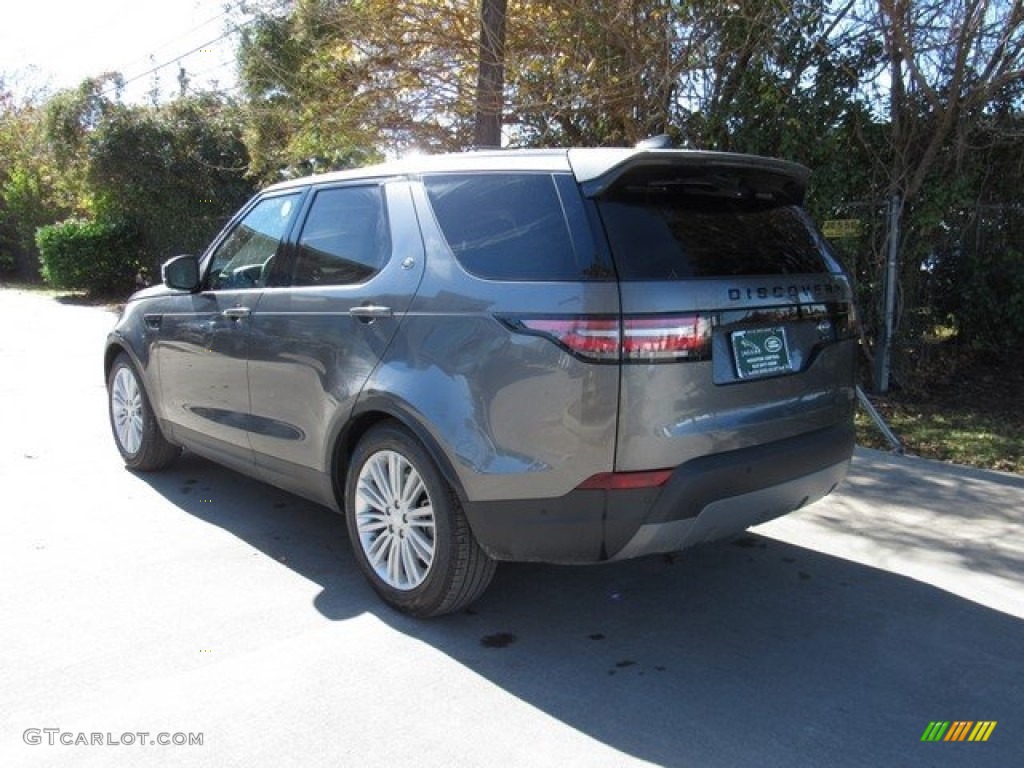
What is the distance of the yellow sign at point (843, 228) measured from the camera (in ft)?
25.5

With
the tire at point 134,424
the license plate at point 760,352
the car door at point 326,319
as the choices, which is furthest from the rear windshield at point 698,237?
the tire at point 134,424

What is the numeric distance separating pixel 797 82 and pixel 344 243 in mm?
6012

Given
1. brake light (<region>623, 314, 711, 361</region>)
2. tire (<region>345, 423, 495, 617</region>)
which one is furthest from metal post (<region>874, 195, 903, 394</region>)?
tire (<region>345, 423, 495, 617</region>)

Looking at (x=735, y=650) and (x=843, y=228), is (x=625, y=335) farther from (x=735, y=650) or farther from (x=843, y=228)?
(x=843, y=228)

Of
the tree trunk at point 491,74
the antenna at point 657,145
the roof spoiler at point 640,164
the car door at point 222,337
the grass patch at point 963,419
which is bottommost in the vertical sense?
the grass patch at point 963,419

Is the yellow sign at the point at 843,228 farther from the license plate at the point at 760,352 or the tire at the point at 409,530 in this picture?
the tire at the point at 409,530

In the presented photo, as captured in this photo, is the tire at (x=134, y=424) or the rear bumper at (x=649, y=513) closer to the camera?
the rear bumper at (x=649, y=513)

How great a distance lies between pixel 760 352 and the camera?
3.33 m

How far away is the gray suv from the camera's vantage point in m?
3.05

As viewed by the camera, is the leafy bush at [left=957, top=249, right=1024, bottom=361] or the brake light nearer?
the brake light

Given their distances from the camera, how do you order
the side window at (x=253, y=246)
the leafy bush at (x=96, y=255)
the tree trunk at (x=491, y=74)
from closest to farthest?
1. the side window at (x=253, y=246)
2. the tree trunk at (x=491, y=74)
3. the leafy bush at (x=96, y=255)

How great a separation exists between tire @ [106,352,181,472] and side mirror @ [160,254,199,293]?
103 cm

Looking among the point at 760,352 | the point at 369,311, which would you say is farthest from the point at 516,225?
the point at 760,352

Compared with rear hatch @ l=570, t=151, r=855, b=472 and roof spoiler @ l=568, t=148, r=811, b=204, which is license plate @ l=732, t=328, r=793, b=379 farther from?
roof spoiler @ l=568, t=148, r=811, b=204
